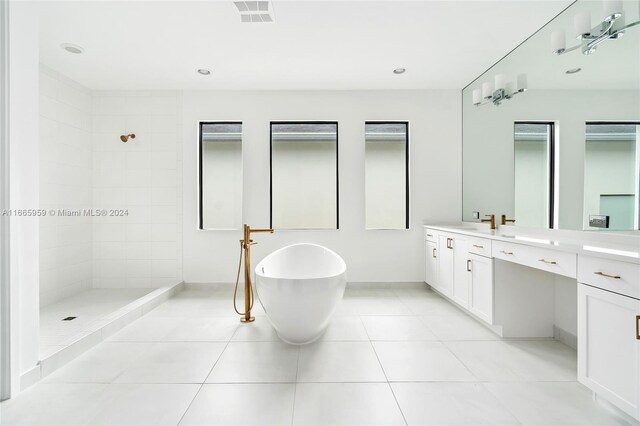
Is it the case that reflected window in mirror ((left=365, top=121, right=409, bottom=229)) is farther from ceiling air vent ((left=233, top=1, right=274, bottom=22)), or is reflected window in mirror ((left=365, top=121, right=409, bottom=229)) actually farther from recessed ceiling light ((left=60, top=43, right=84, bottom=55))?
recessed ceiling light ((left=60, top=43, right=84, bottom=55))

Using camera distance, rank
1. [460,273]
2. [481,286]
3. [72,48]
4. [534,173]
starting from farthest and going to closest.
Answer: [460,273]
[72,48]
[534,173]
[481,286]

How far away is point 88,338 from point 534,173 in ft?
13.1

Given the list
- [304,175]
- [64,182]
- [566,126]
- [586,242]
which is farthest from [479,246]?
[64,182]

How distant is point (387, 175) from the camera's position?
402 cm

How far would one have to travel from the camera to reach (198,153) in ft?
13.0

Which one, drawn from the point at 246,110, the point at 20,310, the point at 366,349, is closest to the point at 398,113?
the point at 246,110

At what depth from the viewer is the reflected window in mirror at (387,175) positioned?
400 cm

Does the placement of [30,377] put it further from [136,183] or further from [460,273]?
[460,273]

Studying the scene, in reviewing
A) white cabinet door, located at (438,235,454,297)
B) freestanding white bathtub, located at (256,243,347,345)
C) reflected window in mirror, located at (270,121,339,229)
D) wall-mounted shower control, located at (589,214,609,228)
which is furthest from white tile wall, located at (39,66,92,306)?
wall-mounted shower control, located at (589,214,609,228)

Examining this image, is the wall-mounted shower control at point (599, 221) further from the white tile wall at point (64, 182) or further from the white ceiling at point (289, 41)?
the white tile wall at point (64, 182)

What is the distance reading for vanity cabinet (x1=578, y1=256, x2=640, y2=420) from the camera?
1363 mm

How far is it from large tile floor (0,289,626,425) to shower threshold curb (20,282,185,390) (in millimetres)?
59

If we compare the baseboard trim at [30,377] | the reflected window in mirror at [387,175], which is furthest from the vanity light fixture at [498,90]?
the baseboard trim at [30,377]

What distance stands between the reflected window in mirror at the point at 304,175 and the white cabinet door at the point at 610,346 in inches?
108
